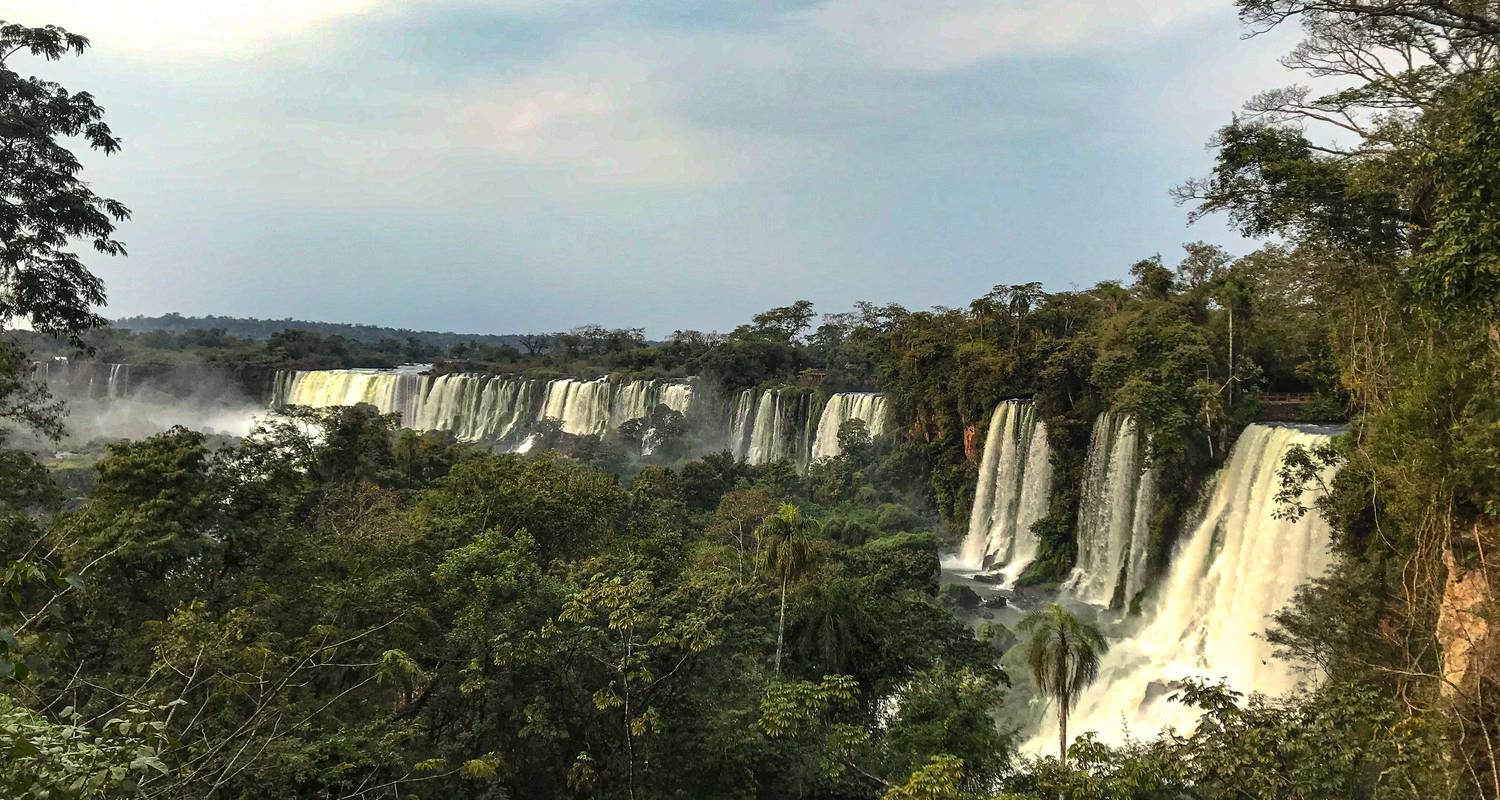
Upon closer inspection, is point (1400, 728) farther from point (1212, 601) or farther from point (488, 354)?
point (488, 354)

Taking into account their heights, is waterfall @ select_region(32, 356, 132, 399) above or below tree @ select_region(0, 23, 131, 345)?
below

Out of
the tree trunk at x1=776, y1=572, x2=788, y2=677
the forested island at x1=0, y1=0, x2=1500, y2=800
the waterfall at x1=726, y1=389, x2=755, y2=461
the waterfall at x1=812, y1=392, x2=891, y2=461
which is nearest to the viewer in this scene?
the forested island at x1=0, y1=0, x2=1500, y2=800

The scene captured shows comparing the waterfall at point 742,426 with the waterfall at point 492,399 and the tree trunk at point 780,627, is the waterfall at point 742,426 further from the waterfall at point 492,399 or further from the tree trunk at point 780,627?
the tree trunk at point 780,627

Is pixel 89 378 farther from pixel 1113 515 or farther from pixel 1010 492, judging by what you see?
pixel 1113 515

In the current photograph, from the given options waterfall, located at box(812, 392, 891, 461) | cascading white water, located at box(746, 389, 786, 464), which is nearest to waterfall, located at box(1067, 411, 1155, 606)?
waterfall, located at box(812, 392, 891, 461)

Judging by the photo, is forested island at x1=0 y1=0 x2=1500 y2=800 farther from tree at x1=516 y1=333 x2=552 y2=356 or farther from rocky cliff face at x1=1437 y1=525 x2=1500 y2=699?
tree at x1=516 y1=333 x2=552 y2=356

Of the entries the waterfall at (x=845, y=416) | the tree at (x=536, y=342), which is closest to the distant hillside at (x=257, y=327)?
the tree at (x=536, y=342)

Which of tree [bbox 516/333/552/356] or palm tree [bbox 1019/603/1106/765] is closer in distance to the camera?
palm tree [bbox 1019/603/1106/765]
